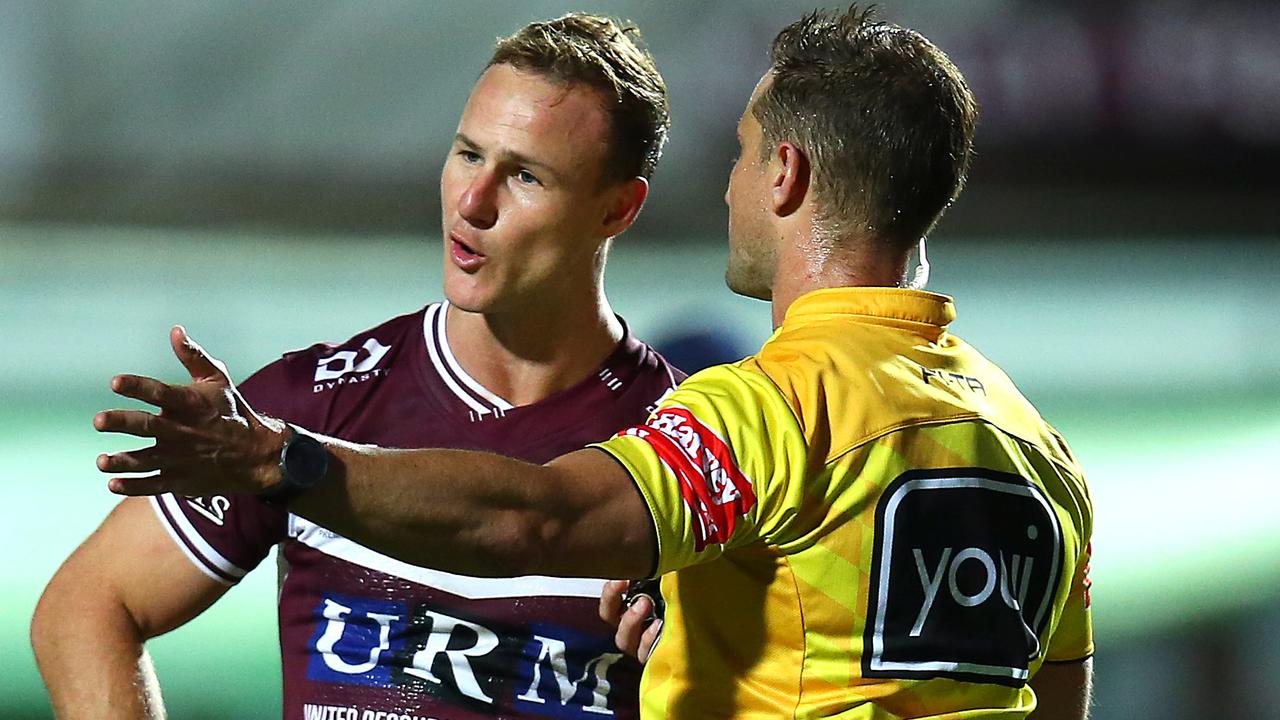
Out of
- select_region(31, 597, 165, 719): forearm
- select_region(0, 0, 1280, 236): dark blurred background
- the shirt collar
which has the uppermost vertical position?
select_region(0, 0, 1280, 236): dark blurred background

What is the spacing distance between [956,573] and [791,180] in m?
0.41

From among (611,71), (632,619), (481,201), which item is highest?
(611,71)

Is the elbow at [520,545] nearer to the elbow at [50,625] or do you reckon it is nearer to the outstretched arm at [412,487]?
the outstretched arm at [412,487]

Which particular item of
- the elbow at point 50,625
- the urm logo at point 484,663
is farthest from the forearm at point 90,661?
the urm logo at point 484,663

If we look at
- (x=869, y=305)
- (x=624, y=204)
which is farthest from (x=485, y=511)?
(x=624, y=204)

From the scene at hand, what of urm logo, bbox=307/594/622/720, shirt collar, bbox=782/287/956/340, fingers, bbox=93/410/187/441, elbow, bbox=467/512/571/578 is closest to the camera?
fingers, bbox=93/410/187/441

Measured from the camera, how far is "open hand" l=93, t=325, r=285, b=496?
3.04ft

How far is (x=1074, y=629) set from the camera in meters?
1.58

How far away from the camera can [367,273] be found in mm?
3619

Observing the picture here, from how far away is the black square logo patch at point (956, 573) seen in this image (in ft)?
4.11

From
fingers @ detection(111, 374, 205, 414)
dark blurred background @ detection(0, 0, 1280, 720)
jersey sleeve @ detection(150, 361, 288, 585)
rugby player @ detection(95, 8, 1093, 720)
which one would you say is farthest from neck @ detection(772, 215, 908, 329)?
dark blurred background @ detection(0, 0, 1280, 720)

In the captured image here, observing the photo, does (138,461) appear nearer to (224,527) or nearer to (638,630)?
(638,630)

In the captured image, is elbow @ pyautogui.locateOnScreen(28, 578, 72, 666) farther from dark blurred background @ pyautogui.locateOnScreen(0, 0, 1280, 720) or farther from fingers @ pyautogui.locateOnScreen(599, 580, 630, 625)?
dark blurred background @ pyautogui.locateOnScreen(0, 0, 1280, 720)

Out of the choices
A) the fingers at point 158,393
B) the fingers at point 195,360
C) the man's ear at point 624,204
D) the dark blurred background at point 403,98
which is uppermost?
the dark blurred background at point 403,98
